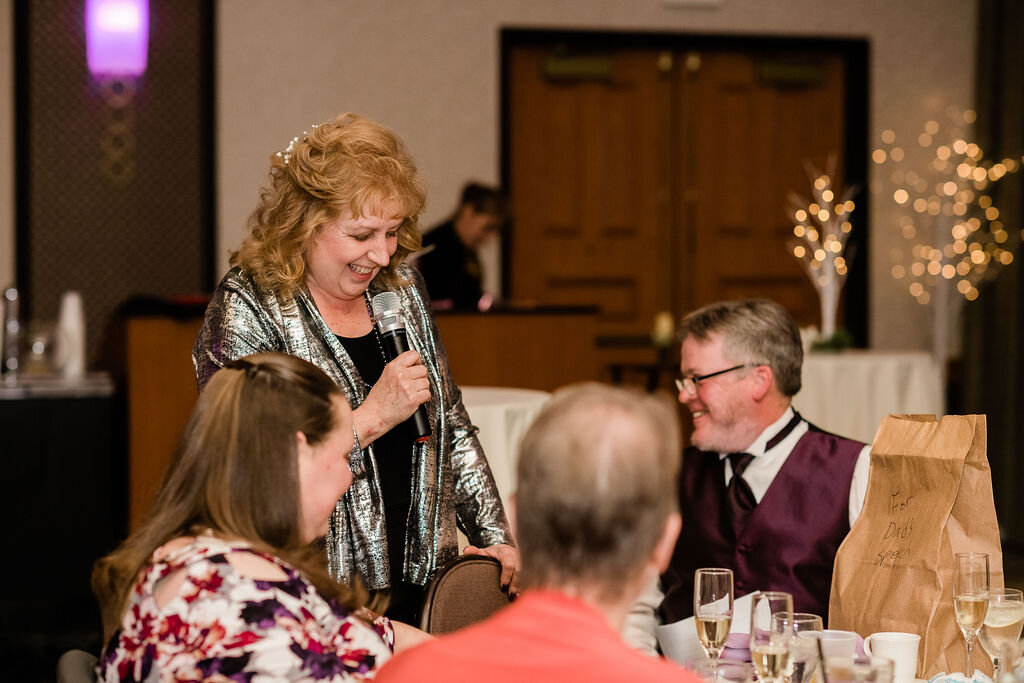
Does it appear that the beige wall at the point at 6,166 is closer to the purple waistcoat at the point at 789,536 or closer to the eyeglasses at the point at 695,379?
the eyeglasses at the point at 695,379

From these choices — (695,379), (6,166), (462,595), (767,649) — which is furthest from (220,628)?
(6,166)

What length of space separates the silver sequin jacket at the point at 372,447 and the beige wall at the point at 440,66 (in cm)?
452

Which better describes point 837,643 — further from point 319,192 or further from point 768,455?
point 319,192

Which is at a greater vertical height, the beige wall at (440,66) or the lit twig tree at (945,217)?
the beige wall at (440,66)

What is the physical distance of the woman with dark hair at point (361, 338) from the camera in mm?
1947

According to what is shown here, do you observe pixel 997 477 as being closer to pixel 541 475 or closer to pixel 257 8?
pixel 257 8

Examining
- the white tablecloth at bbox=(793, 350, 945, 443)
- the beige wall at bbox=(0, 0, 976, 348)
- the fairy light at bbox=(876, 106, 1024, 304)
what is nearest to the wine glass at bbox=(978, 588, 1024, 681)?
the white tablecloth at bbox=(793, 350, 945, 443)

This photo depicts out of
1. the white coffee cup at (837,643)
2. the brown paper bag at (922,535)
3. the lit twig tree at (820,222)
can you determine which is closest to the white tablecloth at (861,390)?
the lit twig tree at (820,222)

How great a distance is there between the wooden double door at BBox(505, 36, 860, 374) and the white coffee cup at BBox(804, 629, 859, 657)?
5371mm

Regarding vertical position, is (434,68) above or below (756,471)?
above

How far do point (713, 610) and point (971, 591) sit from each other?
0.32 metres

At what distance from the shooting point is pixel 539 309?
532 centimetres

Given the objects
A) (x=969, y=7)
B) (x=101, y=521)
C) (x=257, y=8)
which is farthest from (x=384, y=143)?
(x=969, y=7)

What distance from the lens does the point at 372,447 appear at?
6.63ft
